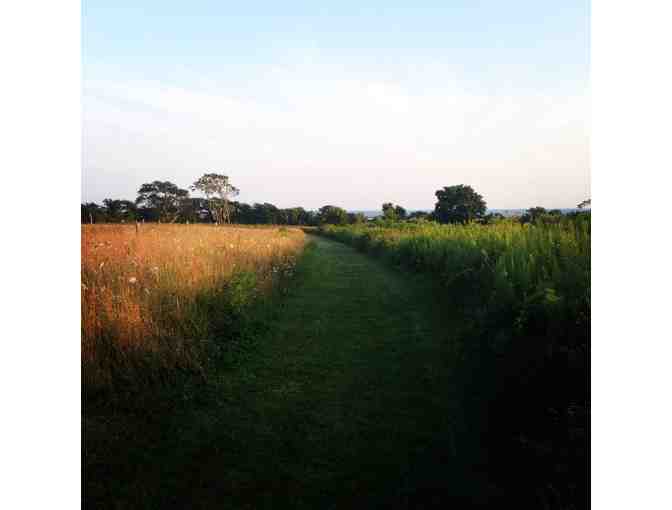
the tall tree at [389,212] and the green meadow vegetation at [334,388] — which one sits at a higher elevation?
the tall tree at [389,212]

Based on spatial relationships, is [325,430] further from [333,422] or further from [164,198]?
[164,198]

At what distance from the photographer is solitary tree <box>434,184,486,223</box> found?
1359cm

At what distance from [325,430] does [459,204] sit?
13.0 metres

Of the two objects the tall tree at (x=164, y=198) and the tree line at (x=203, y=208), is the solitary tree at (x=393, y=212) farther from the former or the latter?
the tall tree at (x=164, y=198)

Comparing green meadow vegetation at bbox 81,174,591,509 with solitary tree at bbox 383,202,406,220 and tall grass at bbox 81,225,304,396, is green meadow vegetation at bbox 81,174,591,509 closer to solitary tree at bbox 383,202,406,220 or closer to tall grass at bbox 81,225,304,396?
tall grass at bbox 81,225,304,396

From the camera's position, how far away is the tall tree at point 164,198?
321 inches

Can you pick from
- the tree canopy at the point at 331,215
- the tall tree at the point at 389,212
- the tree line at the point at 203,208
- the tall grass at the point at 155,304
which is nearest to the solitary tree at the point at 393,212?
the tall tree at the point at 389,212

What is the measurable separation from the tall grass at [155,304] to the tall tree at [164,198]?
0.85 meters

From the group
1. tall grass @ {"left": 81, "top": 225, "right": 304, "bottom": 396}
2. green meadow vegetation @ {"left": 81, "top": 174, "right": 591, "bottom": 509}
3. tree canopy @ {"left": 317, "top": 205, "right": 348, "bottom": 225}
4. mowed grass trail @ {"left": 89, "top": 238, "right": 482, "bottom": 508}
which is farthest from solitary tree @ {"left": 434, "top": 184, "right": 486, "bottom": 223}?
tree canopy @ {"left": 317, "top": 205, "right": 348, "bottom": 225}

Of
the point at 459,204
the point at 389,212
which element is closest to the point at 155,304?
the point at 459,204
